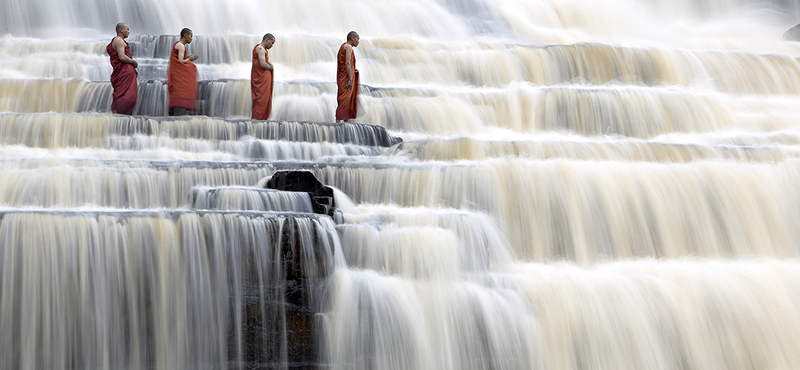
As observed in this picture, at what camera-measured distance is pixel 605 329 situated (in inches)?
269

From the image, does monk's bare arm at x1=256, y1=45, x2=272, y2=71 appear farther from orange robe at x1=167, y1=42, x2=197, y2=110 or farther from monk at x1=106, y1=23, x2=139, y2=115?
monk at x1=106, y1=23, x2=139, y2=115

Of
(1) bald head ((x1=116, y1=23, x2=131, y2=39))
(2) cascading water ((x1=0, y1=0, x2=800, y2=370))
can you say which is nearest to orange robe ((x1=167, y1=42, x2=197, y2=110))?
(2) cascading water ((x1=0, y1=0, x2=800, y2=370))

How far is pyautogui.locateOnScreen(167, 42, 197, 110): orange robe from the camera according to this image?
1069 cm

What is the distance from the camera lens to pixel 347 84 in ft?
35.3

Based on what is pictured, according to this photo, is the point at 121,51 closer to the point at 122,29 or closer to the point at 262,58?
the point at 122,29

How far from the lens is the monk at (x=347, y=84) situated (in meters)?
10.7

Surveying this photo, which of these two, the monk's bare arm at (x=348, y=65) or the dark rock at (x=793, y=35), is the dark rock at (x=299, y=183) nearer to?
the monk's bare arm at (x=348, y=65)

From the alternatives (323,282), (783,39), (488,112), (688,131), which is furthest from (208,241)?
(783,39)

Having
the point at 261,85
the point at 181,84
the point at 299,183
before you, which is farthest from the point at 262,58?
the point at 299,183

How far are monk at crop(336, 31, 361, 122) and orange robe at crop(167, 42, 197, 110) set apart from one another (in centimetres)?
194

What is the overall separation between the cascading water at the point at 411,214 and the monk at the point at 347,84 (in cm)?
42

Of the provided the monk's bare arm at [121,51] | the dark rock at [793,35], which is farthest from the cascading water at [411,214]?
the dark rock at [793,35]

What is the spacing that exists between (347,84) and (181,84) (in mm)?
2183

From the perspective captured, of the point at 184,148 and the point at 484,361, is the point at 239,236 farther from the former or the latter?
the point at 184,148
